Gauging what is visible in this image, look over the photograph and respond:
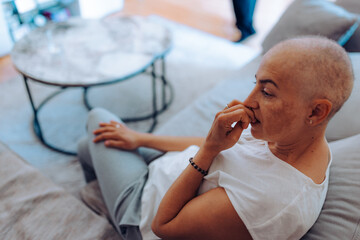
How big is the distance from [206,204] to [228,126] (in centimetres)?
21

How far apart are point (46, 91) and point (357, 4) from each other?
2162mm

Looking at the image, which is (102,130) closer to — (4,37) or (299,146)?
(299,146)

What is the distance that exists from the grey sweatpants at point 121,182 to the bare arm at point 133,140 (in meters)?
0.03

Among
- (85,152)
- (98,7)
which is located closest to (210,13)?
(98,7)

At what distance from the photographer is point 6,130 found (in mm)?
1965

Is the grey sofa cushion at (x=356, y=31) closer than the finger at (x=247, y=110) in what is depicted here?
No

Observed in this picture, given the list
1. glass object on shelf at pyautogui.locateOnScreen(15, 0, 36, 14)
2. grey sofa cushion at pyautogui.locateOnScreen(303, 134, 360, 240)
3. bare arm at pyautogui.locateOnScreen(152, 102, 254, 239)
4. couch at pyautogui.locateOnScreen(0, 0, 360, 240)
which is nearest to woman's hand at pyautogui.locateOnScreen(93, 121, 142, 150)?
couch at pyautogui.locateOnScreen(0, 0, 360, 240)

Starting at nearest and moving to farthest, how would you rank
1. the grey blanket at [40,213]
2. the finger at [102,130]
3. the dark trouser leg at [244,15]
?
the grey blanket at [40,213]
the finger at [102,130]
the dark trouser leg at [244,15]

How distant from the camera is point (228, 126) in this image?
30.8 inches

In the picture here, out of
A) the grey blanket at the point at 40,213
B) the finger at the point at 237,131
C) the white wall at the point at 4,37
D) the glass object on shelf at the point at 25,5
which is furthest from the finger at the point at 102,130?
the glass object on shelf at the point at 25,5

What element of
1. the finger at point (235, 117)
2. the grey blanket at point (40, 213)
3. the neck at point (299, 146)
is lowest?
the grey blanket at point (40, 213)

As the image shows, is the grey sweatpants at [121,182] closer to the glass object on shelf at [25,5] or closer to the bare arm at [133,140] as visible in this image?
the bare arm at [133,140]

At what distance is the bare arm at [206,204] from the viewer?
2.42 ft

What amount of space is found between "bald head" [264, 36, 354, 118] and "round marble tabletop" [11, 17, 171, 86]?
111cm
